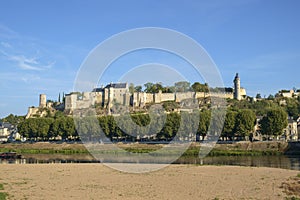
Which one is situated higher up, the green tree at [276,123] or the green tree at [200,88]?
the green tree at [200,88]

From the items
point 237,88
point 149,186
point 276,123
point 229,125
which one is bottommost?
point 149,186

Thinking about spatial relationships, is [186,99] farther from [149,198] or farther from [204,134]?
[149,198]

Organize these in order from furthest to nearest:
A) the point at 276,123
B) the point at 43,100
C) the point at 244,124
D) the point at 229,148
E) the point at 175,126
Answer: the point at 43,100
the point at 175,126
the point at 244,124
the point at 276,123
the point at 229,148

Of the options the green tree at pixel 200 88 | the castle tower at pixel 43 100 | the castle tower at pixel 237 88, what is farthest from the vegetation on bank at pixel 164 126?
the castle tower at pixel 43 100

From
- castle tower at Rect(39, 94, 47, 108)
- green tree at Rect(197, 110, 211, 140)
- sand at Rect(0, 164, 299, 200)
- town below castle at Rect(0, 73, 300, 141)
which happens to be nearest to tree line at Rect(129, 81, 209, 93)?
town below castle at Rect(0, 73, 300, 141)

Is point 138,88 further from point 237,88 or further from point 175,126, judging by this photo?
point 175,126

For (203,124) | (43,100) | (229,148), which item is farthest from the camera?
(43,100)

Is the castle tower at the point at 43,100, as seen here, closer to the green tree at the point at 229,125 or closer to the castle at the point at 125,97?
the castle at the point at 125,97

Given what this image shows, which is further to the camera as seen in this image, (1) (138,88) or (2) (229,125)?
(1) (138,88)

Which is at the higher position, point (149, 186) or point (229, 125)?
point (229, 125)

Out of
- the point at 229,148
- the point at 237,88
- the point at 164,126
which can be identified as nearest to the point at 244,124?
the point at 229,148

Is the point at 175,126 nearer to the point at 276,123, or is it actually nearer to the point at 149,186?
the point at 276,123

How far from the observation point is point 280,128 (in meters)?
61.0

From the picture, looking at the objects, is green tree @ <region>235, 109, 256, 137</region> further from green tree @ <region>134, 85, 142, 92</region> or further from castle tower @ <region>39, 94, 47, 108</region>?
castle tower @ <region>39, 94, 47, 108</region>
